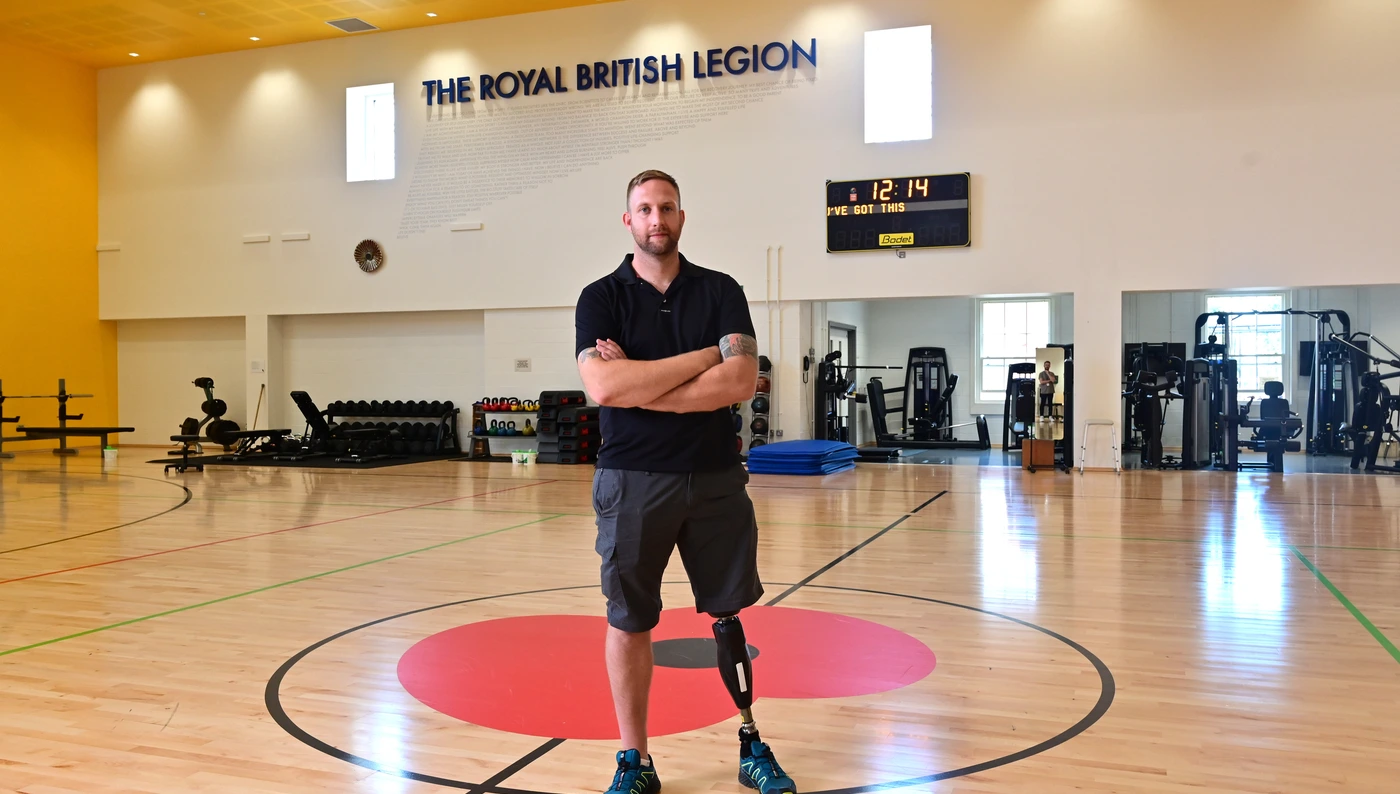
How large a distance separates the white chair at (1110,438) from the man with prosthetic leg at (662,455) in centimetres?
958

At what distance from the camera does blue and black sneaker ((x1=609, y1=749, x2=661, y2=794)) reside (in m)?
2.34

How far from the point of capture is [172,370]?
614 inches

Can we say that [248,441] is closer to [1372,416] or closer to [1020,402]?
[1020,402]

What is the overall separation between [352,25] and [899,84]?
7343 mm

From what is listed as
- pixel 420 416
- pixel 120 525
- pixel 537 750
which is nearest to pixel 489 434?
pixel 420 416

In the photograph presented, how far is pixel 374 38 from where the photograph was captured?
14.0 meters

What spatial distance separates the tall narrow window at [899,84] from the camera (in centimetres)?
1166

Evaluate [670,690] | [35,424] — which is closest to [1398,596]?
[670,690]

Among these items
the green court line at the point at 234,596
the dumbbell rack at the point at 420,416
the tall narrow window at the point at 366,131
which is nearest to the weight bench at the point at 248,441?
the dumbbell rack at the point at 420,416

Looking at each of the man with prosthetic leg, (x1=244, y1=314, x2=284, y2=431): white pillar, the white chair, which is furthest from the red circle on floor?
(x1=244, y1=314, x2=284, y2=431): white pillar

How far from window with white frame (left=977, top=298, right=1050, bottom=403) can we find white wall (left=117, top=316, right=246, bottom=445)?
36.4ft

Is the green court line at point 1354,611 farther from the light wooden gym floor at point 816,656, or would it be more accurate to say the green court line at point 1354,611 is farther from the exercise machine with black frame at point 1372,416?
the exercise machine with black frame at point 1372,416

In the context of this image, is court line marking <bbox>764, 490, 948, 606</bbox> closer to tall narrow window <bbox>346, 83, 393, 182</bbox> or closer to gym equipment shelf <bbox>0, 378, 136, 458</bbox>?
tall narrow window <bbox>346, 83, 393, 182</bbox>

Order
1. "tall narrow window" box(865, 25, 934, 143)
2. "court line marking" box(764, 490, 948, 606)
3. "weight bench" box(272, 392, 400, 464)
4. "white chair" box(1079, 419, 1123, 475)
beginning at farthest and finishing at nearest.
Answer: "weight bench" box(272, 392, 400, 464) → "tall narrow window" box(865, 25, 934, 143) → "white chair" box(1079, 419, 1123, 475) → "court line marking" box(764, 490, 948, 606)
